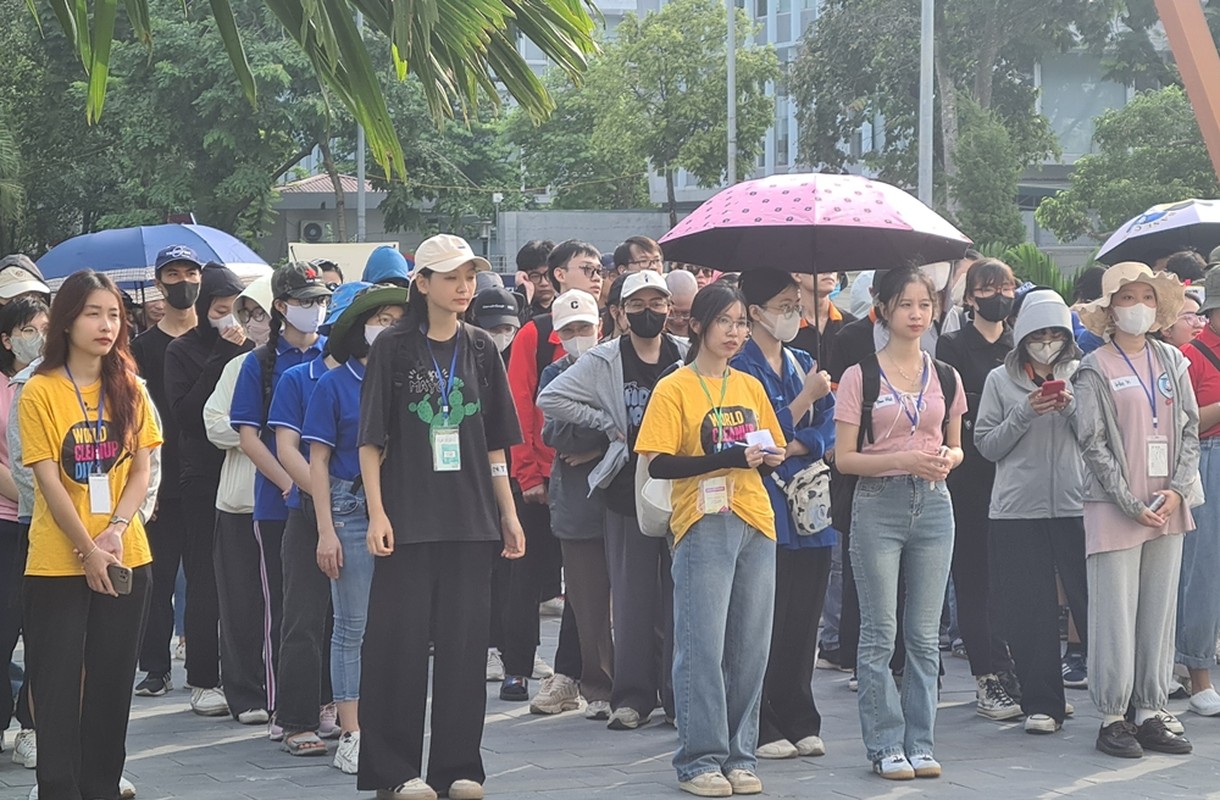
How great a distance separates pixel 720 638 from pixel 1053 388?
1.86m

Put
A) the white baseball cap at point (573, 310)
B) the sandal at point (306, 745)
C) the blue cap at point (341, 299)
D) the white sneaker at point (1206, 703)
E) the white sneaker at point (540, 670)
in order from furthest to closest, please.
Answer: the white sneaker at point (540, 670) → the white baseball cap at point (573, 310) → the white sneaker at point (1206, 703) → the blue cap at point (341, 299) → the sandal at point (306, 745)

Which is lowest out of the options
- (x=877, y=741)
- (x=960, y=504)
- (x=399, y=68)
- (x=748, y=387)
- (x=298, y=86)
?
(x=877, y=741)

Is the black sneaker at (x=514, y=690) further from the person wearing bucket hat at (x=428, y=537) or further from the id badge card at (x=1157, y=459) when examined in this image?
the id badge card at (x=1157, y=459)

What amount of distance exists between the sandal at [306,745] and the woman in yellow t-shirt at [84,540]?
3.79 ft

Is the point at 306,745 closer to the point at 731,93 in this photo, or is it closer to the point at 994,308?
the point at 994,308

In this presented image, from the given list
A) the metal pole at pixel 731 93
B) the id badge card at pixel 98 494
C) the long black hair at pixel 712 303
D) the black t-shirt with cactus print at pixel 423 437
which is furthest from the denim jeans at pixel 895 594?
the metal pole at pixel 731 93

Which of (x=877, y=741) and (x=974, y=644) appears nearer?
(x=877, y=741)

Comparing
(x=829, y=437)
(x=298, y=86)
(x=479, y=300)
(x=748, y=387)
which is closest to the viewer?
(x=748, y=387)

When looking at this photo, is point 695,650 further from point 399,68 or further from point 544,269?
point 544,269

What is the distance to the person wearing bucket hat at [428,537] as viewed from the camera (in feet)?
21.7

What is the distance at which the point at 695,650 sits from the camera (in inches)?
271

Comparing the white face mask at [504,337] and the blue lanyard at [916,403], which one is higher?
the white face mask at [504,337]

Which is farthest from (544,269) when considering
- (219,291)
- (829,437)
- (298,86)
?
(298,86)

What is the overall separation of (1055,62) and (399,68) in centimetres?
5786
